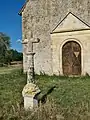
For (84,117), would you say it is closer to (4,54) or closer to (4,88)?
(4,88)

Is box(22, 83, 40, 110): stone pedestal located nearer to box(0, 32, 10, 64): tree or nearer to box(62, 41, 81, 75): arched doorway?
box(62, 41, 81, 75): arched doorway

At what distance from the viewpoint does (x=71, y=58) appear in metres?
16.9

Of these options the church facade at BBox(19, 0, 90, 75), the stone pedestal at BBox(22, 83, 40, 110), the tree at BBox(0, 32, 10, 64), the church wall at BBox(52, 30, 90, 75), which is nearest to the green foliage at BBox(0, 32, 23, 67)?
the tree at BBox(0, 32, 10, 64)

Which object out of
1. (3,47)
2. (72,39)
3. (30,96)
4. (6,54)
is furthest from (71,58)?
(3,47)

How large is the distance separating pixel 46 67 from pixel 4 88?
615cm

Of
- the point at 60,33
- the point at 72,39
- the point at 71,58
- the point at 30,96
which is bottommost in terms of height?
the point at 30,96

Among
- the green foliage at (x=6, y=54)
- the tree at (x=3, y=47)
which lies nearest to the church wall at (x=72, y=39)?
the green foliage at (x=6, y=54)

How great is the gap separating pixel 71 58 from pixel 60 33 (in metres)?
1.86

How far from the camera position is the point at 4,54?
50.2m

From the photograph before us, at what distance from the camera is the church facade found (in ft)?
53.6

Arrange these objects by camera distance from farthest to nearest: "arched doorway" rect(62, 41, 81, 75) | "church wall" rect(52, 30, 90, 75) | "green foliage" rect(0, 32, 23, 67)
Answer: "green foliage" rect(0, 32, 23, 67) < "arched doorway" rect(62, 41, 81, 75) < "church wall" rect(52, 30, 90, 75)

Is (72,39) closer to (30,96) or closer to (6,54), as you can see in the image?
(30,96)

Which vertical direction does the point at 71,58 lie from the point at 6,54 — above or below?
below

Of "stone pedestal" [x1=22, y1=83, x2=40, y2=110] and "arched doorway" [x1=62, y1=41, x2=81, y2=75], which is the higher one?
"arched doorway" [x1=62, y1=41, x2=81, y2=75]
